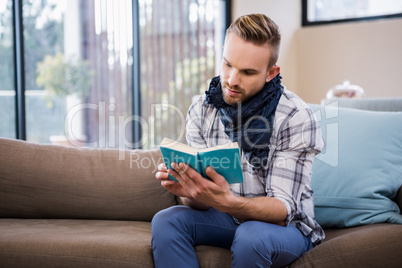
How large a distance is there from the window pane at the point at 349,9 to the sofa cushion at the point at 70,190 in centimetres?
303

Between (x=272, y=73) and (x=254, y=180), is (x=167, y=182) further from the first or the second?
(x=272, y=73)

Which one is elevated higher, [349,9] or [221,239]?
[349,9]

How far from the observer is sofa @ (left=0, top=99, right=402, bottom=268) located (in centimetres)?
163

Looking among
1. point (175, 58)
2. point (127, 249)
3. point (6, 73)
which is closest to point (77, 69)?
point (6, 73)

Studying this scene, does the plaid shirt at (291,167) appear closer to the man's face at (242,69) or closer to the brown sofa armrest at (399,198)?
the man's face at (242,69)

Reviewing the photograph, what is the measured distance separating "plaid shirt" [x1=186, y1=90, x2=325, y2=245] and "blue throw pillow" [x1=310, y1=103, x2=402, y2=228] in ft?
0.73

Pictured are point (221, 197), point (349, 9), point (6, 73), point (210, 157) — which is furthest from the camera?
point (349, 9)

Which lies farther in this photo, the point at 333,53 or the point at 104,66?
the point at 333,53

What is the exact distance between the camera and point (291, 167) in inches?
61.4

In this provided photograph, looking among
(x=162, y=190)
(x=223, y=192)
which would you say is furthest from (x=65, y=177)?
(x=223, y=192)

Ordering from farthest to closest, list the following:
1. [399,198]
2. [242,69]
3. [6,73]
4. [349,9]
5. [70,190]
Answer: [349,9] < [6,73] < [70,190] < [399,198] < [242,69]

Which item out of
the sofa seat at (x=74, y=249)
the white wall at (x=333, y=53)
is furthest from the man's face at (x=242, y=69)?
the white wall at (x=333, y=53)

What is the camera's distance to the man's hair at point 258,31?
157 centimetres

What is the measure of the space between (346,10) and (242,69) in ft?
10.6
